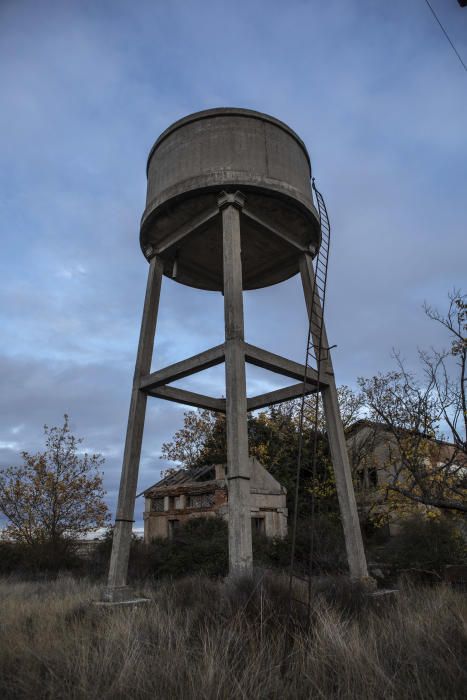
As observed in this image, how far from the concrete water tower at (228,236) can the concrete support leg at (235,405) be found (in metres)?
0.02

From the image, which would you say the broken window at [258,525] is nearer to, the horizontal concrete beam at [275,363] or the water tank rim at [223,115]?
the horizontal concrete beam at [275,363]

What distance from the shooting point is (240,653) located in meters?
4.32

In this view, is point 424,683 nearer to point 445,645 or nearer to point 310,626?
point 445,645

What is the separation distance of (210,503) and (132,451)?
12349mm

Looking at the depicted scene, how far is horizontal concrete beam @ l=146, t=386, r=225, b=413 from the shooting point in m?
8.81

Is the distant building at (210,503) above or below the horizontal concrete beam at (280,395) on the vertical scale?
below

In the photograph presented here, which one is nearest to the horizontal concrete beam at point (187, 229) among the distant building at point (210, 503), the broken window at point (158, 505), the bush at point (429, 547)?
the bush at point (429, 547)

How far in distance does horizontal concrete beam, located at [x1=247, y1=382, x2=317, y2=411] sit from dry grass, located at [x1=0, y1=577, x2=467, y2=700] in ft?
10.9

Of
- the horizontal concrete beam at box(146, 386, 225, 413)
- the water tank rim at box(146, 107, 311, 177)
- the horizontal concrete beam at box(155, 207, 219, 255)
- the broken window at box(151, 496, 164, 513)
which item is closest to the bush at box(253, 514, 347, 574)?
the broken window at box(151, 496, 164, 513)

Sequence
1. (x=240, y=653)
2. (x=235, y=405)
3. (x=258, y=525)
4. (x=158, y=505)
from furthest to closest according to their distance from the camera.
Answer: (x=158, y=505) < (x=258, y=525) < (x=235, y=405) < (x=240, y=653)

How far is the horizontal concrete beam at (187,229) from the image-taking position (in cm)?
870

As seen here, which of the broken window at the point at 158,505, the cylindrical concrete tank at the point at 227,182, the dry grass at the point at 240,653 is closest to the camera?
the dry grass at the point at 240,653

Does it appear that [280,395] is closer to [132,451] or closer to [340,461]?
[340,461]

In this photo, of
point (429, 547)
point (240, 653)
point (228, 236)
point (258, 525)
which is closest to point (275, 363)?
point (228, 236)
